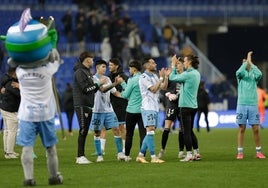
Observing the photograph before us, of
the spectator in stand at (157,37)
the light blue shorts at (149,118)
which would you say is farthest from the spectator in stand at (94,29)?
the light blue shorts at (149,118)

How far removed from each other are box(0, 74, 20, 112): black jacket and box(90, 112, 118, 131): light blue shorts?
84.7 inches

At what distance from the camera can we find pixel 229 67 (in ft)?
186

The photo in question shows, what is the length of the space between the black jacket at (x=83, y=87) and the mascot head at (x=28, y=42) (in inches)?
176

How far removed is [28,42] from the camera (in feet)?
49.6

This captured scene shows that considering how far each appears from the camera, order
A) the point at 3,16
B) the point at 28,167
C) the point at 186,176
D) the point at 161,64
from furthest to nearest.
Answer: the point at 161,64, the point at 3,16, the point at 186,176, the point at 28,167

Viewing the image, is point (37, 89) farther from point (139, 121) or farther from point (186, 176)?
point (139, 121)

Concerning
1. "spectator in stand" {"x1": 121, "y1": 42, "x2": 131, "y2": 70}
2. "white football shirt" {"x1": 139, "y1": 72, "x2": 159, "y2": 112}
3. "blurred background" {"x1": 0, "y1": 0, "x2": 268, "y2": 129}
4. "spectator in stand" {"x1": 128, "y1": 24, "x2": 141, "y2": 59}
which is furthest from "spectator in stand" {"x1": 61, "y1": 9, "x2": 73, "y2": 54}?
"white football shirt" {"x1": 139, "y1": 72, "x2": 159, "y2": 112}

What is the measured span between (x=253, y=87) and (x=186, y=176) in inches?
198

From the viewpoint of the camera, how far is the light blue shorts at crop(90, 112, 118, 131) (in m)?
21.4

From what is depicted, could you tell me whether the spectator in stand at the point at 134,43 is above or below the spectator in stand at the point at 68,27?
below

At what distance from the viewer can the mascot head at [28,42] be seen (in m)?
15.2

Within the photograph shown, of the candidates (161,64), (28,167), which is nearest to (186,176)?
(28,167)

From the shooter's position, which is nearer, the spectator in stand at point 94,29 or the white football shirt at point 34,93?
the white football shirt at point 34,93

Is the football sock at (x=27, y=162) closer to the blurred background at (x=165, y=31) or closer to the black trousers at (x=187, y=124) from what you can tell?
the black trousers at (x=187, y=124)
